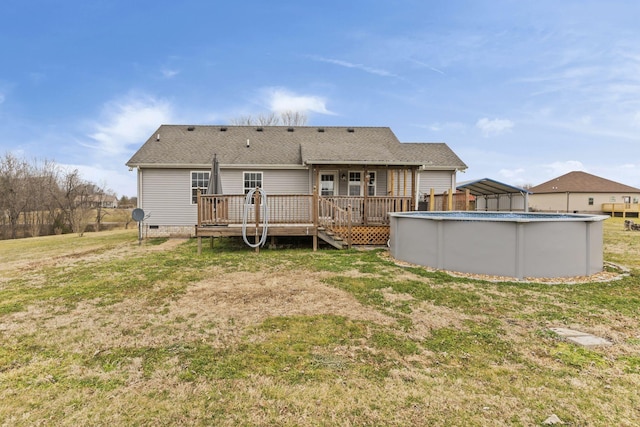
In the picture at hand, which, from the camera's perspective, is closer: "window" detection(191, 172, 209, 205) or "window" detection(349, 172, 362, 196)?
"window" detection(191, 172, 209, 205)

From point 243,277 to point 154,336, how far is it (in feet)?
8.74

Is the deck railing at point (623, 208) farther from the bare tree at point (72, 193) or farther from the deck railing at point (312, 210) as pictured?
the bare tree at point (72, 193)

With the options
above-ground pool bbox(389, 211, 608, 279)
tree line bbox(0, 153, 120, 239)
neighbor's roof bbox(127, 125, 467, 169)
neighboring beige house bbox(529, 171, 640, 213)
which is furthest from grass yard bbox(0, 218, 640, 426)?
neighboring beige house bbox(529, 171, 640, 213)

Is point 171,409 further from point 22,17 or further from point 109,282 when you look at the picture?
point 22,17

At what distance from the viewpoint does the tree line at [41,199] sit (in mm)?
22453

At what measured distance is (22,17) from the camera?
11.8 meters

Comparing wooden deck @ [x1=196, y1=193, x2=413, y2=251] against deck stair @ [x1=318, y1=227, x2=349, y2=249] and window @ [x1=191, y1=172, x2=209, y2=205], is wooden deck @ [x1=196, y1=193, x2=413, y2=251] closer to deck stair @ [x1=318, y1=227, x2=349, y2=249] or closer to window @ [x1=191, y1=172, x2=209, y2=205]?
deck stair @ [x1=318, y1=227, x2=349, y2=249]

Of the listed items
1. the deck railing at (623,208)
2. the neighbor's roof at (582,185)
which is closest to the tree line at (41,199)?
the neighbor's roof at (582,185)

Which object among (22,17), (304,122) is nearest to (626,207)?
(304,122)

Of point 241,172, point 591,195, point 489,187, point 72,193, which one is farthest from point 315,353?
point 591,195

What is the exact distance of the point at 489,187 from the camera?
51.2 feet

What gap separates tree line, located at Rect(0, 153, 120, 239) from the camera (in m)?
22.5

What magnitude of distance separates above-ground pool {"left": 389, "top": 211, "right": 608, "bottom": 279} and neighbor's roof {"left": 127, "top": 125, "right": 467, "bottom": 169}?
16.9ft

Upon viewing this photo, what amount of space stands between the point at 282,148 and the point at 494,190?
1118cm
